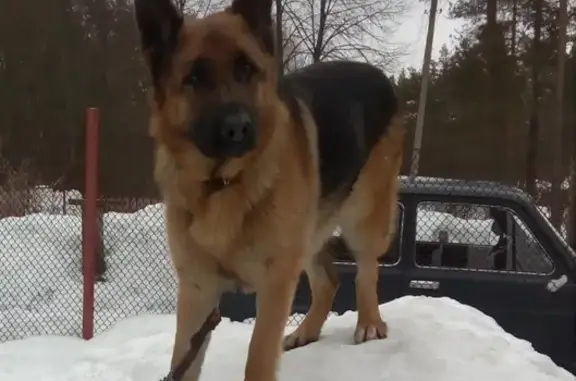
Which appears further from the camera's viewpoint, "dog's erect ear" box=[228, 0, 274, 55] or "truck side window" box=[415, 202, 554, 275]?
"truck side window" box=[415, 202, 554, 275]

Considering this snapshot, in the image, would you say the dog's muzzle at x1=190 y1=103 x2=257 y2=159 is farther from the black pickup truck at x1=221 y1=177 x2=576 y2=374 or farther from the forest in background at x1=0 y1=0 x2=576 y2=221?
the forest in background at x1=0 y1=0 x2=576 y2=221

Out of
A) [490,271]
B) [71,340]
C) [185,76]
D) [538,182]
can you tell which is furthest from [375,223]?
[538,182]

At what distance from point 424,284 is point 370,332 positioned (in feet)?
6.22

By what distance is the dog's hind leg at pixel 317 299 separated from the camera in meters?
3.90

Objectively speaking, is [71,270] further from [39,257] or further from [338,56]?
[338,56]

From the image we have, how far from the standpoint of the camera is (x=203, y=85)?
8.81ft

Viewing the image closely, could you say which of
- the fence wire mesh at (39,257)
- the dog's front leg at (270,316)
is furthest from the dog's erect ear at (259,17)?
the fence wire mesh at (39,257)

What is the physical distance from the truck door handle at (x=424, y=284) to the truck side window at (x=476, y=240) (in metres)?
0.14

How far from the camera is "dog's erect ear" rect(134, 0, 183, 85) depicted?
2.70m

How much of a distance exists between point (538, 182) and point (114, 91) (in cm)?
857

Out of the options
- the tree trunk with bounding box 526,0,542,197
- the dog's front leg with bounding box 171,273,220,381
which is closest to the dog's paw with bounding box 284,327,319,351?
the dog's front leg with bounding box 171,273,220,381

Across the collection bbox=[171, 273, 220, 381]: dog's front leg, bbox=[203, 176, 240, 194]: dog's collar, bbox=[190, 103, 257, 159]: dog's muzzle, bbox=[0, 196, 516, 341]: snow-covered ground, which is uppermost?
bbox=[190, 103, 257, 159]: dog's muzzle

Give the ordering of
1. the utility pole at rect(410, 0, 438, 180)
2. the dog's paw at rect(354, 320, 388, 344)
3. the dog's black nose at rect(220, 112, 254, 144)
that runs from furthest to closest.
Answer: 1. the utility pole at rect(410, 0, 438, 180)
2. the dog's paw at rect(354, 320, 388, 344)
3. the dog's black nose at rect(220, 112, 254, 144)

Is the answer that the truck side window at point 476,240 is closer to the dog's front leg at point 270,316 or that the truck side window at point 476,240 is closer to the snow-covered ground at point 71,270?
the dog's front leg at point 270,316
